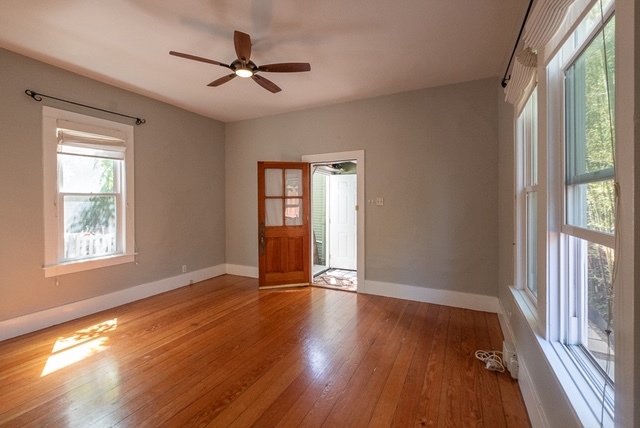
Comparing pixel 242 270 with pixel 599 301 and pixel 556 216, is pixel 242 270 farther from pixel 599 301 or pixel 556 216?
pixel 599 301

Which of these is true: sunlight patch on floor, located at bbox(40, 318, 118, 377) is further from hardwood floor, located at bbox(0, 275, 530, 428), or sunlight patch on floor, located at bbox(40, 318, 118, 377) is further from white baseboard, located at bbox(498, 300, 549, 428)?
white baseboard, located at bbox(498, 300, 549, 428)

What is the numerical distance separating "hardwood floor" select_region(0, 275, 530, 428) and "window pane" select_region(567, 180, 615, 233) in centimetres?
128

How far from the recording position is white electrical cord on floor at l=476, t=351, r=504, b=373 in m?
2.09

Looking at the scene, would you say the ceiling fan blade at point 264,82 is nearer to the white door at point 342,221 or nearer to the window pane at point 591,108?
the window pane at point 591,108

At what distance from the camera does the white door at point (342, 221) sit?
18.5ft

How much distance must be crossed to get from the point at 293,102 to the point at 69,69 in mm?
2647

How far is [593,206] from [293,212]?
3.68m

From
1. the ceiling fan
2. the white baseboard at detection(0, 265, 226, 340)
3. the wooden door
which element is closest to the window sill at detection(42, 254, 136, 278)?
the white baseboard at detection(0, 265, 226, 340)

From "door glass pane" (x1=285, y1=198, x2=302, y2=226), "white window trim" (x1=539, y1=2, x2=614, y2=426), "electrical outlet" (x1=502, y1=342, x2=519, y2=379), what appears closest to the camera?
"white window trim" (x1=539, y1=2, x2=614, y2=426)

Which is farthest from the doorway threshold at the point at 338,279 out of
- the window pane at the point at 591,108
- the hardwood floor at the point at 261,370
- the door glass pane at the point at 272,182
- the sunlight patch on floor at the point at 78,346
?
the window pane at the point at 591,108

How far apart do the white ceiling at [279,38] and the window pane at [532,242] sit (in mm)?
1470

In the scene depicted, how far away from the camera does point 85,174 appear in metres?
3.29

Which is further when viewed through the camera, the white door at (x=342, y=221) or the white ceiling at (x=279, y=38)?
the white door at (x=342, y=221)

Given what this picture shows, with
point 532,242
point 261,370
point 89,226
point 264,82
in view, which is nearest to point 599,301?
point 532,242
